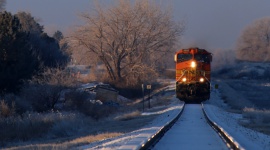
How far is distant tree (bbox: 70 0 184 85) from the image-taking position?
248ft

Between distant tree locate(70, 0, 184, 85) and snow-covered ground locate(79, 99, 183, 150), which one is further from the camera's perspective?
distant tree locate(70, 0, 184, 85)

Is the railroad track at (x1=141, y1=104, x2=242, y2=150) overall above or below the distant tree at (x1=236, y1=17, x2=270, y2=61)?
below

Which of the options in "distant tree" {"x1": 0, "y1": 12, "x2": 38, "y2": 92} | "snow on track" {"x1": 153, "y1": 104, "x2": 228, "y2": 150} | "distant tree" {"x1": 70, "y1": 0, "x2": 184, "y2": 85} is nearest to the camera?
"snow on track" {"x1": 153, "y1": 104, "x2": 228, "y2": 150}

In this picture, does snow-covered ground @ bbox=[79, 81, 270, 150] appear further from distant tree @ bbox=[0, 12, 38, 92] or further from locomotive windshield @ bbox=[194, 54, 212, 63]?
distant tree @ bbox=[0, 12, 38, 92]

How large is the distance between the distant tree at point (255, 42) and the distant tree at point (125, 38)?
77564 mm

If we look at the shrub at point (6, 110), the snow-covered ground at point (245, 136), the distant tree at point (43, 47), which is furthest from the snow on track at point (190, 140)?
the distant tree at point (43, 47)

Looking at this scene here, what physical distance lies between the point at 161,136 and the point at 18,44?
34376 mm

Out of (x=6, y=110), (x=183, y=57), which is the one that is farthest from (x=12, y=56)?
(x=183, y=57)

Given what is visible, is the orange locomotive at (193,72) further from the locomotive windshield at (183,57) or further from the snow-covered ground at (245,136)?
the snow-covered ground at (245,136)

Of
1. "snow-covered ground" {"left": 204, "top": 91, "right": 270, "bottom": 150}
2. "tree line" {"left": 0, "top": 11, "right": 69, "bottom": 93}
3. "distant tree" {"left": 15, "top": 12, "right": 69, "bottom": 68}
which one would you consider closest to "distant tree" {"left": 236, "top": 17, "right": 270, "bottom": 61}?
"distant tree" {"left": 15, "top": 12, "right": 69, "bottom": 68}

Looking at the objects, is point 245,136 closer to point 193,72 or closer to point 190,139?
point 190,139

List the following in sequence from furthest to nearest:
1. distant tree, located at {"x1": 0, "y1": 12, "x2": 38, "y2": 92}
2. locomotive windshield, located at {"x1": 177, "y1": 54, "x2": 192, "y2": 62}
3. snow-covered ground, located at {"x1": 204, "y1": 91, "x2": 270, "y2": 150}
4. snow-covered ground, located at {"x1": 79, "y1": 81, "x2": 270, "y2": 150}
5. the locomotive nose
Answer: distant tree, located at {"x1": 0, "y1": 12, "x2": 38, "y2": 92} → locomotive windshield, located at {"x1": 177, "y1": 54, "x2": 192, "y2": 62} → the locomotive nose → snow-covered ground, located at {"x1": 204, "y1": 91, "x2": 270, "y2": 150} → snow-covered ground, located at {"x1": 79, "y1": 81, "x2": 270, "y2": 150}

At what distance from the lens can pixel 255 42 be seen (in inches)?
5984

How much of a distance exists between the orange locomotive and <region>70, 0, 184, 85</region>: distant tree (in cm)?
3144
